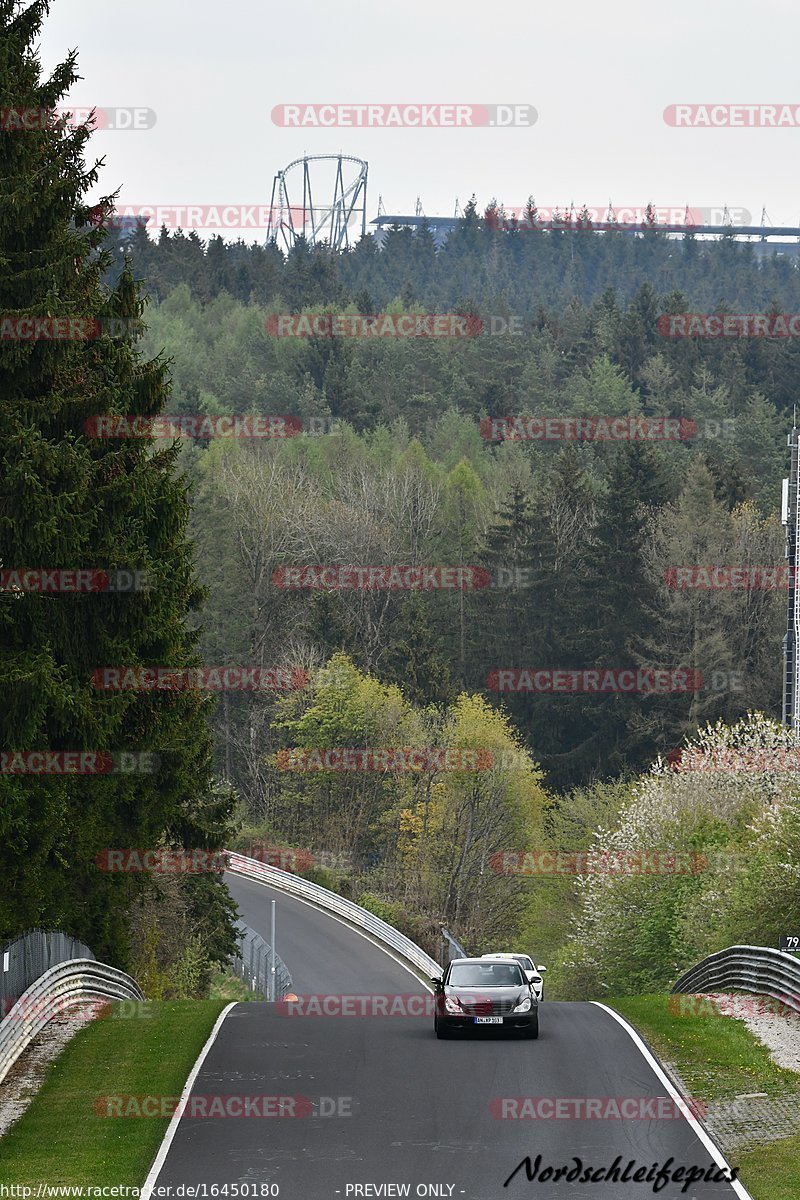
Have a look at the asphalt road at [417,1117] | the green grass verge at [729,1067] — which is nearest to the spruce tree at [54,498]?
the asphalt road at [417,1117]

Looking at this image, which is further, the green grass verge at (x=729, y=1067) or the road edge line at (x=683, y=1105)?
the green grass verge at (x=729, y=1067)

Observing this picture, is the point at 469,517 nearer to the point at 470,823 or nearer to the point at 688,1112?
the point at 470,823

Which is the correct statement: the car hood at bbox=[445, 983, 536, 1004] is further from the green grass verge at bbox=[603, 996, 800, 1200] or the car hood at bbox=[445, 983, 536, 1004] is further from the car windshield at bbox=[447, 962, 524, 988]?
the green grass verge at bbox=[603, 996, 800, 1200]

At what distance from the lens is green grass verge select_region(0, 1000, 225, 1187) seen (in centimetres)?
1605

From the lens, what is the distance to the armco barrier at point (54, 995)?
68.8 feet

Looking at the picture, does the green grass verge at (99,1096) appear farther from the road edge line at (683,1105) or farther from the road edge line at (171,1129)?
the road edge line at (683,1105)

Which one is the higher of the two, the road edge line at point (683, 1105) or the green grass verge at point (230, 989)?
the road edge line at point (683, 1105)

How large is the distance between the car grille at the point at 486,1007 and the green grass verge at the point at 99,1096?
3813mm

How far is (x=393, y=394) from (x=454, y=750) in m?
58.8

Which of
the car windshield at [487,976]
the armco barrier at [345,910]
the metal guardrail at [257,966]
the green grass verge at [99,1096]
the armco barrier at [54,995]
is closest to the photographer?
the green grass verge at [99,1096]

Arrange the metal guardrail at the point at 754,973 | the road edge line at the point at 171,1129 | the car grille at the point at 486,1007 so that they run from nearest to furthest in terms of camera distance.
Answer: the road edge line at the point at 171,1129, the car grille at the point at 486,1007, the metal guardrail at the point at 754,973

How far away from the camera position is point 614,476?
87562 millimetres

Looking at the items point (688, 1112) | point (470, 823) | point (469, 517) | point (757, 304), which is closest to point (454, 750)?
point (470, 823)

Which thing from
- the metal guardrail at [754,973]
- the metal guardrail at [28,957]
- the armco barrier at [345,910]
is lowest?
the armco barrier at [345,910]
